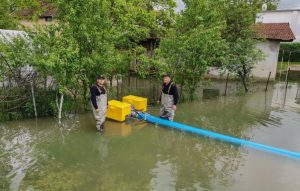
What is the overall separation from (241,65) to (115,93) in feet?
23.7

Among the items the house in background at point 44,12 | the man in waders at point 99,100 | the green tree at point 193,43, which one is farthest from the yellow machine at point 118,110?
the house in background at point 44,12

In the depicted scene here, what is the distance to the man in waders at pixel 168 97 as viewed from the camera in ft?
34.0

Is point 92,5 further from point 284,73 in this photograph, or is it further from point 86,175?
point 284,73

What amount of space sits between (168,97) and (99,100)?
2.31 m

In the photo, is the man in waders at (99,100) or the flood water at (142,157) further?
the man in waders at (99,100)

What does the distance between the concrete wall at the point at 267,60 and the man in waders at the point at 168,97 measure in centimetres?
1373

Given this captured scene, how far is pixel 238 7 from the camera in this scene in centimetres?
1894

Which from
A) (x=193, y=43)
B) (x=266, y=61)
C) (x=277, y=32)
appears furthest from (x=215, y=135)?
(x=277, y=32)

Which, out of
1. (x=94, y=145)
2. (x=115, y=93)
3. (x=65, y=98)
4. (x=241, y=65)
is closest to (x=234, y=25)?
(x=241, y=65)

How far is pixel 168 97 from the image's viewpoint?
10508 mm

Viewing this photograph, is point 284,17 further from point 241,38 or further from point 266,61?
point 241,38

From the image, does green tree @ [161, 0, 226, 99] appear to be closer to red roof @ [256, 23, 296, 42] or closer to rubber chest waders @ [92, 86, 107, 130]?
rubber chest waders @ [92, 86, 107, 130]

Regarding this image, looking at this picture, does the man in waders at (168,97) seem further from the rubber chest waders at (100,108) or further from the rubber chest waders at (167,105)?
the rubber chest waders at (100,108)

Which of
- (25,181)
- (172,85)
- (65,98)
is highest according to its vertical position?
(172,85)
